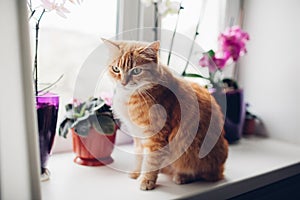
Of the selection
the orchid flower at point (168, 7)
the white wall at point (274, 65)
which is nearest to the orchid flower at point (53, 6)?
the orchid flower at point (168, 7)

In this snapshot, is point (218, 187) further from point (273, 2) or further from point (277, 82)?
point (273, 2)

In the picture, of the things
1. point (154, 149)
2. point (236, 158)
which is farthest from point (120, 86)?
point (236, 158)

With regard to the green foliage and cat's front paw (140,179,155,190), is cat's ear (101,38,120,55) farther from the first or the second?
cat's front paw (140,179,155,190)

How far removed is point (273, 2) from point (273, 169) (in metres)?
0.72

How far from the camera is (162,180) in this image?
35.1 inches

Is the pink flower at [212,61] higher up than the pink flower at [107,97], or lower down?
higher up

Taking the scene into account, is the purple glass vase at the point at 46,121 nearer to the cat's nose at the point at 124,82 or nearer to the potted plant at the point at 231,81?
the cat's nose at the point at 124,82

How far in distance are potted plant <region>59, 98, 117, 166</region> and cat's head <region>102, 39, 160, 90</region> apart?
18 cm

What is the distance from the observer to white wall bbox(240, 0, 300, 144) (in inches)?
51.0

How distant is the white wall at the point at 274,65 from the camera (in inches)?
51.0

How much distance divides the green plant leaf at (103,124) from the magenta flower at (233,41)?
0.57m

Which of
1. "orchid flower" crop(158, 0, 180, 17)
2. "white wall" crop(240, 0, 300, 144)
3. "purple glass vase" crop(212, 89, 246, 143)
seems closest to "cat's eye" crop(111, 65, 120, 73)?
"orchid flower" crop(158, 0, 180, 17)

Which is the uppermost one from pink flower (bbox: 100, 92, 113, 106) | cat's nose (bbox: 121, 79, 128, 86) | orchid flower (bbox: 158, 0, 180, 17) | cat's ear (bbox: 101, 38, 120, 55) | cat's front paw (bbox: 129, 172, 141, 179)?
orchid flower (bbox: 158, 0, 180, 17)

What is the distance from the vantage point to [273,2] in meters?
1.35
